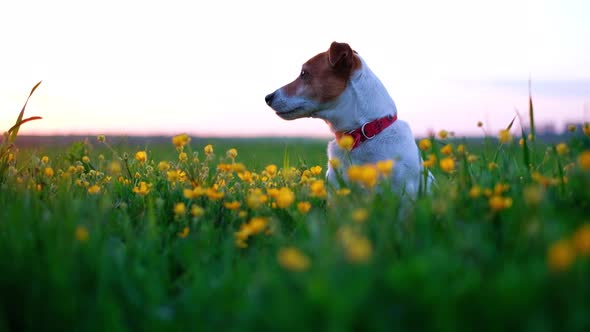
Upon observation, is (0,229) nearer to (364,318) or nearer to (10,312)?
(10,312)

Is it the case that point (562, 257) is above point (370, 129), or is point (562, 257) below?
below

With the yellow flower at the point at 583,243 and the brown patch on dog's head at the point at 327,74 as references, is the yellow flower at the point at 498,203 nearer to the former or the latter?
the yellow flower at the point at 583,243

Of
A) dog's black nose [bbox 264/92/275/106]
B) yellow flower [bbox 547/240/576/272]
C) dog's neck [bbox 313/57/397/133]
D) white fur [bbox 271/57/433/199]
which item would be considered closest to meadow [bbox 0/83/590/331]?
yellow flower [bbox 547/240/576/272]

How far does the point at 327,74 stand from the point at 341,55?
226 mm

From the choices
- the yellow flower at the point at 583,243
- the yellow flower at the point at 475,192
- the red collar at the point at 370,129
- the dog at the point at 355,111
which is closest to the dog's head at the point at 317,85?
the dog at the point at 355,111

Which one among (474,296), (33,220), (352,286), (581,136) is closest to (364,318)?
(352,286)

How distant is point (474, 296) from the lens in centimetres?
187

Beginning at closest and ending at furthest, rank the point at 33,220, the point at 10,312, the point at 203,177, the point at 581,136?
the point at 10,312 < the point at 33,220 < the point at 581,136 < the point at 203,177

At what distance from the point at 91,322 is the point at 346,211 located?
1.16m

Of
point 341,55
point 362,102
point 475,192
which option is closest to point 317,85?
point 341,55

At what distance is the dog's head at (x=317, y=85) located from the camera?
16.5 feet

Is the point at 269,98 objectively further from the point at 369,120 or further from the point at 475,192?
the point at 475,192

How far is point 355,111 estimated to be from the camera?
5.00 meters

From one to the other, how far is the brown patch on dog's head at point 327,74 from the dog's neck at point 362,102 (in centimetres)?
7
